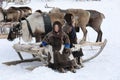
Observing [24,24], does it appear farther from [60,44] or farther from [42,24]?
[60,44]

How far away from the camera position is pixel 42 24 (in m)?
9.53

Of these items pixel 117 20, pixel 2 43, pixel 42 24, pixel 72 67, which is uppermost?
pixel 42 24

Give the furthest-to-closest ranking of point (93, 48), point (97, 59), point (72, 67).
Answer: point (93, 48)
point (97, 59)
point (72, 67)

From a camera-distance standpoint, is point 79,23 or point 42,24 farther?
point 79,23

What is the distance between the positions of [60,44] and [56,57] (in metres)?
0.29

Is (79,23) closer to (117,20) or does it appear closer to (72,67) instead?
(72,67)

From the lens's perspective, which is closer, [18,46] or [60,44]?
[60,44]

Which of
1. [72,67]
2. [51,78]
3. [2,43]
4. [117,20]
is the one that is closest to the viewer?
[51,78]

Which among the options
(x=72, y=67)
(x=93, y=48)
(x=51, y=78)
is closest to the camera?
(x=51, y=78)

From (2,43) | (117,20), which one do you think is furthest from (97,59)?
(117,20)

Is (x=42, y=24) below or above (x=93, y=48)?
above

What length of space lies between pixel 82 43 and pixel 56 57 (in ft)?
4.80

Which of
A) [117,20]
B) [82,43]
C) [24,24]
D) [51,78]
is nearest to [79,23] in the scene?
[82,43]

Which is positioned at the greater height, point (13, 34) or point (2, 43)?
point (13, 34)
